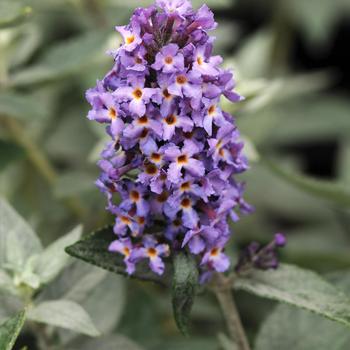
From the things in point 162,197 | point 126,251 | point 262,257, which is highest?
point 162,197

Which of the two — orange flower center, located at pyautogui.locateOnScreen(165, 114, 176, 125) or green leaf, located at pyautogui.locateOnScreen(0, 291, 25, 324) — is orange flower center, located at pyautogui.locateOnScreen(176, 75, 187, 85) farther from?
green leaf, located at pyautogui.locateOnScreen(0, 291, 25, 324)

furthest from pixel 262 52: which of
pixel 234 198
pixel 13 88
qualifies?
pixel 234 198

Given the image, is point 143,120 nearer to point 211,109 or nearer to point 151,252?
point 211,109

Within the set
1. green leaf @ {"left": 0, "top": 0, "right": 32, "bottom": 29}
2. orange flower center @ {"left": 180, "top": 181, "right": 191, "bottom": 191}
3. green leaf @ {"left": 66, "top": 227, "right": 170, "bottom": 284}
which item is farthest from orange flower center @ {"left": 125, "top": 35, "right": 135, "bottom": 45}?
green leaf @ {"left": 0, "top": 0, "right": 32, "bottom": 29}

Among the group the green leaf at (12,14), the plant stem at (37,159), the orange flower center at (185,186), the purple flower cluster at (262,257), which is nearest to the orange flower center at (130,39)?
the orange flower center at (185,186)

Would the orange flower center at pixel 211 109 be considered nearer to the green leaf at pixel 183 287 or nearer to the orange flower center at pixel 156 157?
the orange flower center at pixel 156 157

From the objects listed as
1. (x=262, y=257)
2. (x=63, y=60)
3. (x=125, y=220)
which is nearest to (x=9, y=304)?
(x=125, y=220)

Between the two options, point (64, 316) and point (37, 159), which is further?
point (37, 159)
